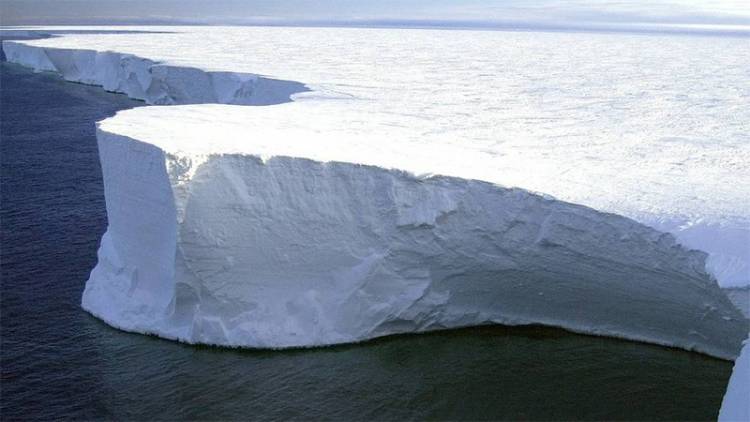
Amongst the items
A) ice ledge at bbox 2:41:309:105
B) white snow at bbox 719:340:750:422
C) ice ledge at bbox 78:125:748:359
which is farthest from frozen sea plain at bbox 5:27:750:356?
ice ledge at bbox 2:41:309:105

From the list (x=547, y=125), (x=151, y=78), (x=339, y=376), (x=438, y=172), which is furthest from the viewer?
(x=151, y=78)

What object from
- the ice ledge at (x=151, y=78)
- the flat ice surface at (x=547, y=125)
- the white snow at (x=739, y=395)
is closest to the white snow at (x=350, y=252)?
the flat ice surface at (x=547, y=125)

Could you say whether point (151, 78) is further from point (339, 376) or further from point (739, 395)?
point (739, 395)

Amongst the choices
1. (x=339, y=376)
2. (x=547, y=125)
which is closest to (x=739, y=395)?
(x=339, y=376)

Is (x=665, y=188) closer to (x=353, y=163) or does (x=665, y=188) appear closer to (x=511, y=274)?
(x=511, y=274)

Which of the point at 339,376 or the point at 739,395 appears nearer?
the point at 739,395

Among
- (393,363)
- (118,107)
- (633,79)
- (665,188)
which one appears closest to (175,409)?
(393,363)
